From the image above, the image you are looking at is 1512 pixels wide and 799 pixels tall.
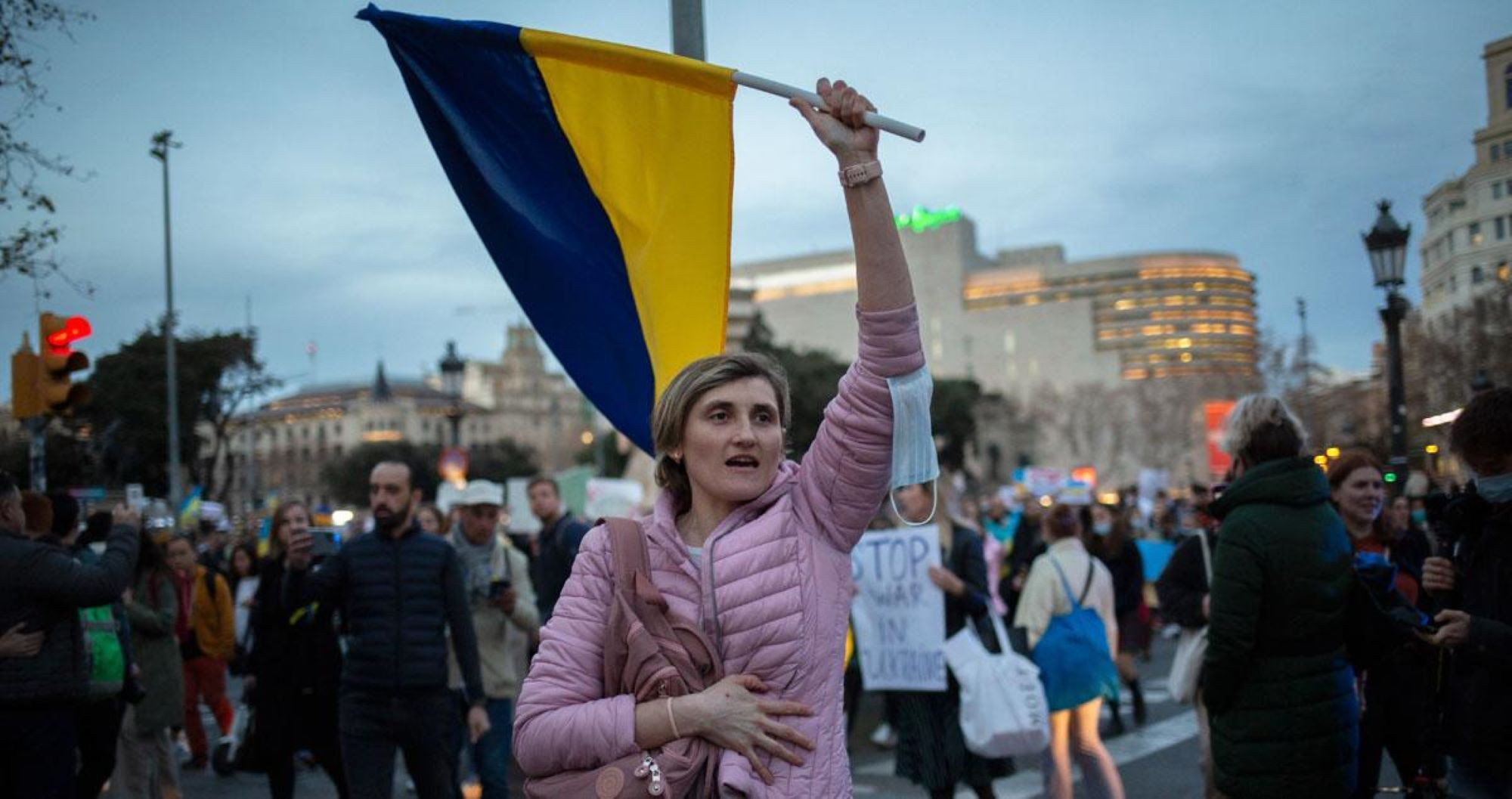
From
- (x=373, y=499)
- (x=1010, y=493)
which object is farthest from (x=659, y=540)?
(x=1010, y=493)

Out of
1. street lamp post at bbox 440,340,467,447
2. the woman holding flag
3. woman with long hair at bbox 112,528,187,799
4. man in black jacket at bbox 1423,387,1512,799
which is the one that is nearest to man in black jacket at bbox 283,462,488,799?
woman with long hair at bbox 112,528,187,799

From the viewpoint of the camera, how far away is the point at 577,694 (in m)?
2.63

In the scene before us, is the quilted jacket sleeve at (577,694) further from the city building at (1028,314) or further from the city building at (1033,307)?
the city building at (1033,307)

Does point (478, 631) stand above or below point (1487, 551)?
below

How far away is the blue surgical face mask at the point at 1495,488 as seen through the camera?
3.97 m

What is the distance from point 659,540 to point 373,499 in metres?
Answer: 3.72

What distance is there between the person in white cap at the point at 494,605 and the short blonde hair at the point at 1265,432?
492 centimetres

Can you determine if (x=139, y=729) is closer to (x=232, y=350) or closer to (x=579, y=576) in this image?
(x=579, y=576)

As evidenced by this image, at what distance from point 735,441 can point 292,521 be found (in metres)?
6.74

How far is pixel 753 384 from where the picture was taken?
281 centimetres

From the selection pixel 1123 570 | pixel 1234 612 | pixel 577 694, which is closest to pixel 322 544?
pixel 1234 612

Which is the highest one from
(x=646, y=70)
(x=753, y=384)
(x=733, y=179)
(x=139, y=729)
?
(x=646, y=70)

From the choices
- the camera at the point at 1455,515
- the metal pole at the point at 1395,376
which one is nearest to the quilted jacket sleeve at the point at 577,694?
the camera at the point at 1455,515

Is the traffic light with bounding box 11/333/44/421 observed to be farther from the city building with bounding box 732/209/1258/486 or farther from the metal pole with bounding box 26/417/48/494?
the city building with bounding box 732/209/1258/486
